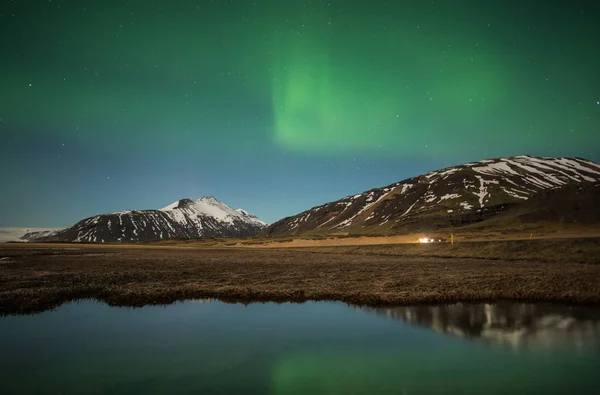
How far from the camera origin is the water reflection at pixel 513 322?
15.9m

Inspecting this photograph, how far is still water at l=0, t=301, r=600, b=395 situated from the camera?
11.7m

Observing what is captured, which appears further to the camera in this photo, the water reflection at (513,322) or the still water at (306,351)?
the water reflection at (513,322)

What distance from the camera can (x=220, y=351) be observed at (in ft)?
49.8

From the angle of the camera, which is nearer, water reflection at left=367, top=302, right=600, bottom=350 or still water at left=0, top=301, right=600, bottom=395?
still water at left=0, top=301, right=600, bottom=395

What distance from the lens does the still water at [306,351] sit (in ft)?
38.3

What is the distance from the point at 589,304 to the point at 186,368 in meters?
25.0

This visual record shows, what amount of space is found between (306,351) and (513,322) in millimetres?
11850

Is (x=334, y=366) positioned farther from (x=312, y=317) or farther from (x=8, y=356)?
(x=8, y=356)

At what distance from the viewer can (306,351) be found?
15.4 meters

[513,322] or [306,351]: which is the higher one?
[513,322]

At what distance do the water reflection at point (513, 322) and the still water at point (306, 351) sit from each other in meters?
0.06

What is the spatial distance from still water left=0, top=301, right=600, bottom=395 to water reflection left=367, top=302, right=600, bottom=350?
0.06 metres

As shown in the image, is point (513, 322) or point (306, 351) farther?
point (513, 322)

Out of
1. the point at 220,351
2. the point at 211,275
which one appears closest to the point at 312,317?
the point at 220,351
